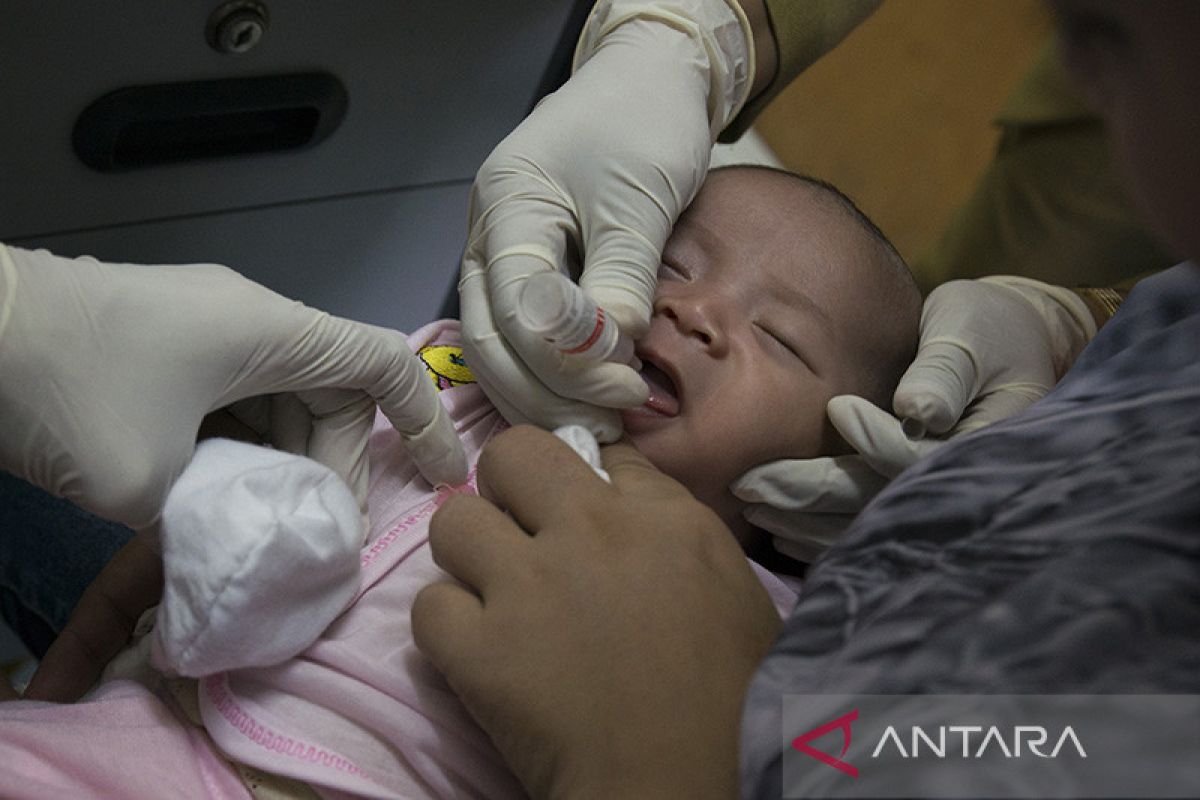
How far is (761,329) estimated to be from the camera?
1009 millimetres

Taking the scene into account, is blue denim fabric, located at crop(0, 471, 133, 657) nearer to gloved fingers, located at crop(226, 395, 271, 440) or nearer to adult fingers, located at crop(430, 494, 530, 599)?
gloved fingers, located at crop(226, 395, 271, 440)

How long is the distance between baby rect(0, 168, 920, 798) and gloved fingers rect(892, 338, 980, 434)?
0.07m

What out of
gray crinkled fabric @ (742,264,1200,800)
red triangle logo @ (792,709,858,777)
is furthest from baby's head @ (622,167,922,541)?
red triangle logo @ (792,709,858,777)

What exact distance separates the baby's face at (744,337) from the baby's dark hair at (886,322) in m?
0.02

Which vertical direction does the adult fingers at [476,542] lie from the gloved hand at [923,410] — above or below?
below

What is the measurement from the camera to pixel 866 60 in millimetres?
2557

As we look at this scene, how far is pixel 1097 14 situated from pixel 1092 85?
1.4 inches

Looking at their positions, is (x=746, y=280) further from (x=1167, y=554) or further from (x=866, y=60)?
(x=866, y=60)

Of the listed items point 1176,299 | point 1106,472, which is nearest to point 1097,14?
point 1106,472

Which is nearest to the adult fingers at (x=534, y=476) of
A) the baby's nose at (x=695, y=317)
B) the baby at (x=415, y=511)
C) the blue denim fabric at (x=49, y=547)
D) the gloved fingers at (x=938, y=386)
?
the baby at (x=415, y=511)

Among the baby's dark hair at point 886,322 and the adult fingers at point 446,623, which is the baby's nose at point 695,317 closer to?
the baby's dark hair at point 886,322

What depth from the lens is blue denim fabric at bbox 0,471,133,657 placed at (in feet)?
3.39

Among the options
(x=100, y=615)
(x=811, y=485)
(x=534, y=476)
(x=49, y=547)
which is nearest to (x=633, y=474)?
(x=534, y=476)

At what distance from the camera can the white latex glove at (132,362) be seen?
2.01 feet
